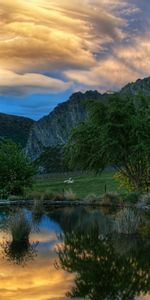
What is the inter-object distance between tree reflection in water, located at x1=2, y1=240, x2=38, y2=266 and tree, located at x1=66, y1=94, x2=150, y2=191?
1724cm

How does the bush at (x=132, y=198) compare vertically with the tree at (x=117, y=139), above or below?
below

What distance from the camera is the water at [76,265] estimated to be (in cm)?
1174

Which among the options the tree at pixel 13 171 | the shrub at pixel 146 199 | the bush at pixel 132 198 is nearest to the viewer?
the shrub at pixel 146 199

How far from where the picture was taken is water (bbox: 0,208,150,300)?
11742 millimetres

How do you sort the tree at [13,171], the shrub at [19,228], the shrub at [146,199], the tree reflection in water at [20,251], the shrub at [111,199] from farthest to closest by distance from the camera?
the tree at [13,171]
the shrub at [111,199]
the shrub at [146,199]
the shrub at [19,228]
the tree reflection in water at [20,251]

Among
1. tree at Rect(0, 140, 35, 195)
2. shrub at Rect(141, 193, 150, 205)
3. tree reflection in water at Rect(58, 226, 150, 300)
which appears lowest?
tree reflection in water at Rect(58, 226, 150, 300)

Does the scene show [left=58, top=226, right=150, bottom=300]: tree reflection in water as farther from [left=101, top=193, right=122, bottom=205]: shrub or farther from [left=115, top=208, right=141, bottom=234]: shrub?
[left=101, top=193, right=122, bottom=205]: shrub

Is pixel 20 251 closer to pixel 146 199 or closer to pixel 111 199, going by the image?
pixel 146 199

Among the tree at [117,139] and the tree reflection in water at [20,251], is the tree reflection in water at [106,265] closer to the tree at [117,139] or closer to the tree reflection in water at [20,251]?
the tree reflection in water at [20,251]

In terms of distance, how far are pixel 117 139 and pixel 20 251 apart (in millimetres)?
19654

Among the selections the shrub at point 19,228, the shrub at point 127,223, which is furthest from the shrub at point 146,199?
the shrub at point 19,228

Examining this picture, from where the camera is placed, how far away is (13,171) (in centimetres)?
4475

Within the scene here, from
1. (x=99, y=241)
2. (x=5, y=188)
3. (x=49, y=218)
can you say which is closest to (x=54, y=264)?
(x=99, y=241)

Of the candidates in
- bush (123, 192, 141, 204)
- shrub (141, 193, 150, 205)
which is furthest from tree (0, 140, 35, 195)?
shrub (141, 193, 150, 205)
